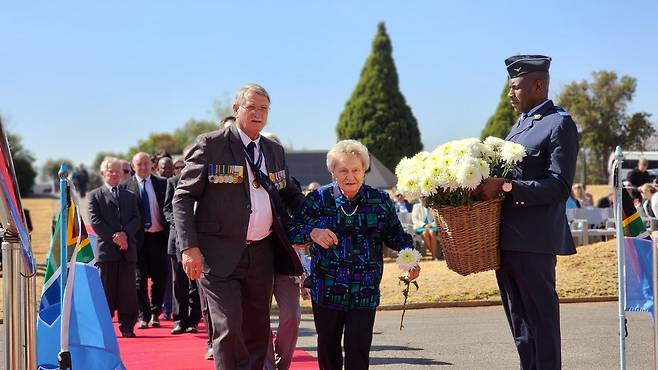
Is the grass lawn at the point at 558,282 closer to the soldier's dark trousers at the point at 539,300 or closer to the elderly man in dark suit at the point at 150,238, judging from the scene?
the elderly man in dark suit at the point at 150,238

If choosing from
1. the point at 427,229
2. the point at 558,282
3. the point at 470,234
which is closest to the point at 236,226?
the point at 470,234

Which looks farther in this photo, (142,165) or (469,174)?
(142,165)

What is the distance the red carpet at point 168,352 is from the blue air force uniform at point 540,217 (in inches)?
127

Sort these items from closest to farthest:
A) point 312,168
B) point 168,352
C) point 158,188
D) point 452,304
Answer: point 168,352 → point 158,188 → point 452,304 → point 312,168

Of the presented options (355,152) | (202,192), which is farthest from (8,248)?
(355,152)

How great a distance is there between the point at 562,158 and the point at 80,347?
3.93m

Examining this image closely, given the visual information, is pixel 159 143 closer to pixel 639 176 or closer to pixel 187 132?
pixel 187 132

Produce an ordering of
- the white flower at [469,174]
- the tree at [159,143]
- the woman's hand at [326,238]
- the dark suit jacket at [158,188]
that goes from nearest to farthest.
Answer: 1. the white flower at [469,174]
2. the woman's hand at [326,238]
3. the dark suit jacket at [158,188]
4. the tree at [159,143]

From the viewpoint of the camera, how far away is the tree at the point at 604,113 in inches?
1897

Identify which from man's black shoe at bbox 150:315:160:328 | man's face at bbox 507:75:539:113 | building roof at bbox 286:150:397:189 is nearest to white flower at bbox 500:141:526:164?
man's face at bbox 507:75:539:113

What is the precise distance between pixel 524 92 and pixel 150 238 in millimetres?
7278

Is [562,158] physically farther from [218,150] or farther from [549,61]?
[218,150]

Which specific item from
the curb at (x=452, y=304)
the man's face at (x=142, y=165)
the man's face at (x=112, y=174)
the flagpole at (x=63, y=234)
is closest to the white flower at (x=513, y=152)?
the flagpole at (x=63, y=234)

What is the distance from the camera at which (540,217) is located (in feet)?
17.4
